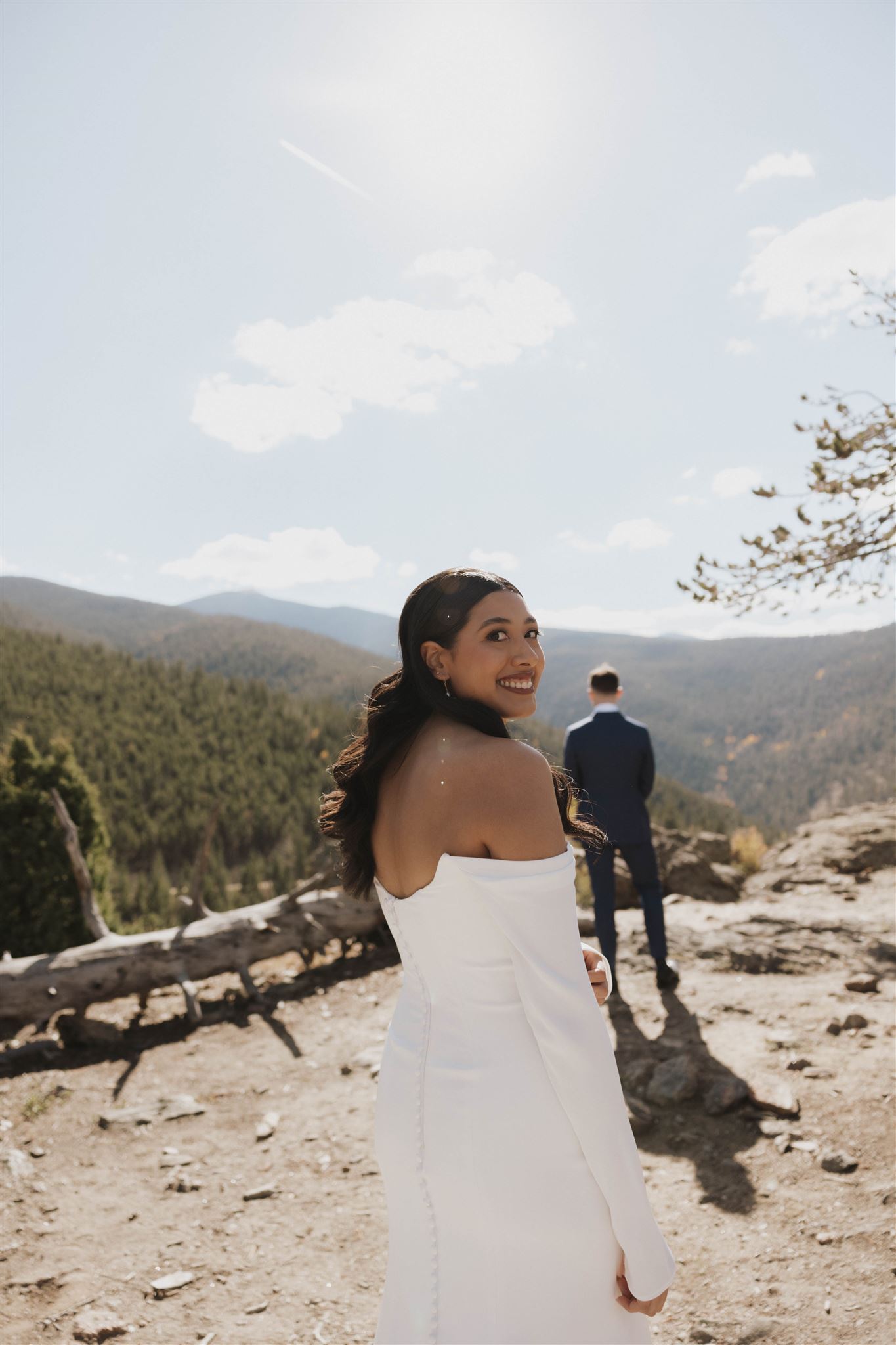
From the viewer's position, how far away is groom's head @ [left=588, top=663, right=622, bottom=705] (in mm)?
5270

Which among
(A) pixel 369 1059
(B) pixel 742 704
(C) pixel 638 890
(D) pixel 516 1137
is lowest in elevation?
(B) pixel 742 704

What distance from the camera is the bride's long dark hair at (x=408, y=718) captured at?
5.40 feet

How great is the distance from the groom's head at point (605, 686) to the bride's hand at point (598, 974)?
3549 mm

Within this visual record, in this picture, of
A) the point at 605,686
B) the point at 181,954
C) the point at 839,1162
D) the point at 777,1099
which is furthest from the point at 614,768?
the point at 181,954

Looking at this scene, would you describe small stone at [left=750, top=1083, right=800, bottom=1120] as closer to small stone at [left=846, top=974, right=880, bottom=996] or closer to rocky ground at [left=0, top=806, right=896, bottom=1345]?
rocky ground at [left=0, top=806, right=896, bottom=1345]

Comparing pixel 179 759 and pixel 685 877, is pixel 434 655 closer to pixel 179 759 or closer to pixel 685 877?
pixel 685 877

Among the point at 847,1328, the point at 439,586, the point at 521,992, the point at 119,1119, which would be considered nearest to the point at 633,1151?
the point at 521,992

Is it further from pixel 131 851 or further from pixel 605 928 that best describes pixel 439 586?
pixel 131 851

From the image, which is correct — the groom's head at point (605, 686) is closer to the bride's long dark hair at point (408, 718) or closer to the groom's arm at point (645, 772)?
the groom's arm at point (645, 772)

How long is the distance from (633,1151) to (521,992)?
348 millimetres

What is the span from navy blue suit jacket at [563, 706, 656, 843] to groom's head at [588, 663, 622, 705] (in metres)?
0.09

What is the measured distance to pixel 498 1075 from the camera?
Result: 1458mm

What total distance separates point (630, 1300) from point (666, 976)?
170 inches

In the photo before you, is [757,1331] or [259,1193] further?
[259,1193]
